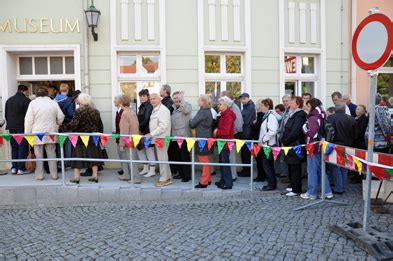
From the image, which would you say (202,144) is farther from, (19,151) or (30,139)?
(19,151)

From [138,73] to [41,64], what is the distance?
241 centimetres

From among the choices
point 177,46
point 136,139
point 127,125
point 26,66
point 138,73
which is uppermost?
point 177,46

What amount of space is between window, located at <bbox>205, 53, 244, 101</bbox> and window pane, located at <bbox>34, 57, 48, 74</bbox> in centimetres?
401

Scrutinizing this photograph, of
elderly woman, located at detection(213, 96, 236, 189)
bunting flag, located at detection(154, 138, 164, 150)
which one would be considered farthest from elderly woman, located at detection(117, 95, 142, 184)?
elderly woman, located at detection(213, 96, 236, 189)

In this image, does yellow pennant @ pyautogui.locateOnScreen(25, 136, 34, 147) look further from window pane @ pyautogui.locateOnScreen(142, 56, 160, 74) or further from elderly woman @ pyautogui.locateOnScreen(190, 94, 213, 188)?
window pane @ pyautogui.locateOnScreen(142, 56, 160, 74)

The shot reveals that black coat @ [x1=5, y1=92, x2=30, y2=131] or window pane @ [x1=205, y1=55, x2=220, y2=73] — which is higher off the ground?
window pane @ [x1=205, y1=55, x2=220, y2=73]

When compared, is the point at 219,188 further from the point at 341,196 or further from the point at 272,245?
the point at 272,245

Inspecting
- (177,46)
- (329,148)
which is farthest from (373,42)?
(177,46)

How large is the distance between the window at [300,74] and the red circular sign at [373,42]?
216 inches

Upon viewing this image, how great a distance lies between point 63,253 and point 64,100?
4.48 meters

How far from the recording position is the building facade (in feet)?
28.8

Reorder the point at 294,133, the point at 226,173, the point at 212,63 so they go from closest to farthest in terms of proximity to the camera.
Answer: the point at 294,133 → the point at 226,173 → the point at 212,63

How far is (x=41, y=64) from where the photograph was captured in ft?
30.6

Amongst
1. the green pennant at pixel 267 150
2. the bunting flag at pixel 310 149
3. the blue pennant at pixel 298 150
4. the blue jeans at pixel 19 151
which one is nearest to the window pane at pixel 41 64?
the blue jeans at pixel 19 151
